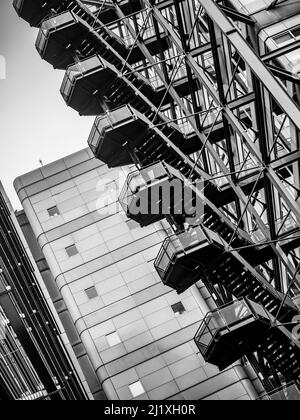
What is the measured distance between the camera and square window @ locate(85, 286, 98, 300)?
36.9 m

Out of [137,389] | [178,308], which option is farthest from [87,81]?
[137,389]

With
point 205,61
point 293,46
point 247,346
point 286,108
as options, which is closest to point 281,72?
point 293,46

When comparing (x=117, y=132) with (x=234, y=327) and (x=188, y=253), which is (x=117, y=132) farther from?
(x=234, y=327)

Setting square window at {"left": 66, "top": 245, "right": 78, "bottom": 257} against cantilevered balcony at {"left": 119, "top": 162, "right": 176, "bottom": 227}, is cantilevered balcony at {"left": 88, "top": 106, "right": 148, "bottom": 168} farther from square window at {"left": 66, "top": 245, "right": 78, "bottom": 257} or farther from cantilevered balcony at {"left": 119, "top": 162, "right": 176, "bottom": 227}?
square window at {"left": 66, "top": 245, "right": 78, "bottom": 257}

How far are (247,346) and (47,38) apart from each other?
15088 millimetres

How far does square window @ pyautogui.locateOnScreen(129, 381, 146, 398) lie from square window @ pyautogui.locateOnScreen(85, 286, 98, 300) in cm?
539

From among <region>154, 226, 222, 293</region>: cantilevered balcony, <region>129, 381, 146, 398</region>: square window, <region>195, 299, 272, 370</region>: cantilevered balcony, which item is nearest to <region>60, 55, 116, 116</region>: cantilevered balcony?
<region>154, 226, 222, 293</region>: cantilevered balcony

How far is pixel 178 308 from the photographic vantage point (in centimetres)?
3641

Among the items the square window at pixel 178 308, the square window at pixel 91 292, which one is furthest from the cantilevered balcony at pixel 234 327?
the square window at pixel 91 292

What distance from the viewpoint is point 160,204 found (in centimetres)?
2264

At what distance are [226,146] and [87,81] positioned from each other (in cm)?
627

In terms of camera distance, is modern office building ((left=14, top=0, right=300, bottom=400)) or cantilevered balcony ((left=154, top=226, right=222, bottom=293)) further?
cantilevered balcony ((left=154, top=226, right=222, bottom=293))

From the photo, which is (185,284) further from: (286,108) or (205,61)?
(205,61)
